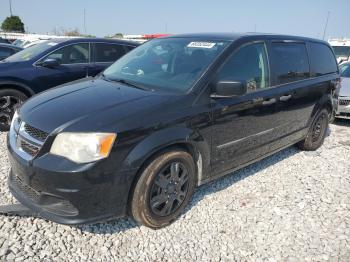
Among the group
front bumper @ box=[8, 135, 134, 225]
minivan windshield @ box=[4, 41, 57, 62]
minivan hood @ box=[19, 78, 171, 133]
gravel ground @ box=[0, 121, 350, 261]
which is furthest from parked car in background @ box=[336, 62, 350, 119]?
front bumper @ box=[8, 135, 134, 225]

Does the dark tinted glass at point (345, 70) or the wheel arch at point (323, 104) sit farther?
the dark tinted glass at point (345, 70)

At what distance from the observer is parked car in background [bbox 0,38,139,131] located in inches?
220

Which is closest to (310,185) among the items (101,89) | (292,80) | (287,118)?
(287,118)

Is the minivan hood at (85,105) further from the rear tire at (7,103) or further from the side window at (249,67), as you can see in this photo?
the rear tire at (7,103)

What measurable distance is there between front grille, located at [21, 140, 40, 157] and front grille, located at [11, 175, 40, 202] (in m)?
0.30

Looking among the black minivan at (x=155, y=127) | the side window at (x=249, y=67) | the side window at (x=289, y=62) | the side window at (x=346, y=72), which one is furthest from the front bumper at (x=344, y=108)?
the side window at (x=249, y=67)

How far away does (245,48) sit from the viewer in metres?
3.71

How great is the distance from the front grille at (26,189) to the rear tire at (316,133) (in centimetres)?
414

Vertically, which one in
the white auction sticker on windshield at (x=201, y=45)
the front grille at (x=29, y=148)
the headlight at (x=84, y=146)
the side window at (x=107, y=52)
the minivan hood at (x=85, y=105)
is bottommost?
the front grille at (x=29, y=148)

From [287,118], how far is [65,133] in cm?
300

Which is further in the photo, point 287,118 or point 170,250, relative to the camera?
point 287,118

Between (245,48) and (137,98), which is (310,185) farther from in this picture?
(137,98)

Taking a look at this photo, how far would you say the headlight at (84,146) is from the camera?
2525 millimetres

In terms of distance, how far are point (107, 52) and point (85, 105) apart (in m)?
4.05
